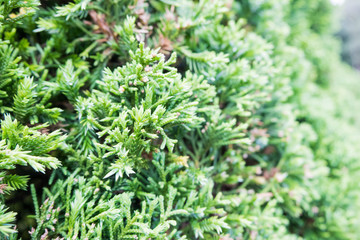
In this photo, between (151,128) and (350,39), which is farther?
(350,39)

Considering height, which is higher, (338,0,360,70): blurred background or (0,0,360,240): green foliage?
(338,0,360,70): blurred background

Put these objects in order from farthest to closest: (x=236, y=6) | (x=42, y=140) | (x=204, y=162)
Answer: (x=236, y=6) < (x=204, y=162) < (x=42, y=140)

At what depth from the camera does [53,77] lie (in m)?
1.21

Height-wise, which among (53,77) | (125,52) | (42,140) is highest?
(125,52)

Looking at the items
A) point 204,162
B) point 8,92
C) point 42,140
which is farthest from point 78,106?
point 204,162

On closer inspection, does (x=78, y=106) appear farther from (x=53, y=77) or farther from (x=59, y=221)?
(x=59, y=221)

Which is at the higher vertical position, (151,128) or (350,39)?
(350,39)

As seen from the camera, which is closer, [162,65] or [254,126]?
[162,65]

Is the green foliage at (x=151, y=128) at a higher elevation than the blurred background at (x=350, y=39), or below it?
below

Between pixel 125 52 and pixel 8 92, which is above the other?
pixel 125 52

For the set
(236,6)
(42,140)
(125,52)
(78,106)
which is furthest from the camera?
(236,6)

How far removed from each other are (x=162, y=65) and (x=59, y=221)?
2.58ft

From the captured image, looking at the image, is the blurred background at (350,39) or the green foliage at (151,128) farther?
the blurred background at (350,39)

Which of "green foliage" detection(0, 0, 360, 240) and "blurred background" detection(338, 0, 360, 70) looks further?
"blurred background" detection(338, 0, 360, 70)
